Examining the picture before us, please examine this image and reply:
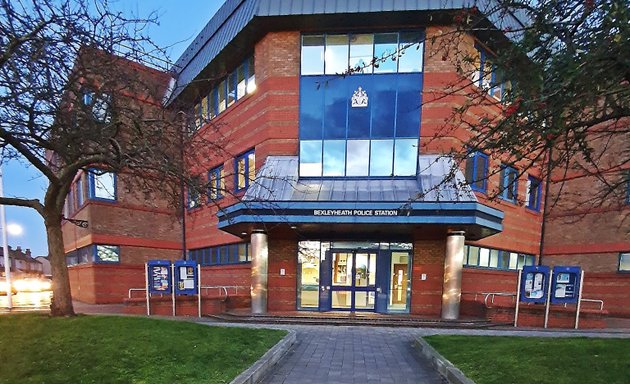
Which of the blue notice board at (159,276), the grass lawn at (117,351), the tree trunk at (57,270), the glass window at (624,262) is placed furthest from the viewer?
the glass window at (624,262)

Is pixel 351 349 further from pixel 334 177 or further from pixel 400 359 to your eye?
pixel 334 177

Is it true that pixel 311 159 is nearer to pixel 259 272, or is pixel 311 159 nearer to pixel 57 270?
pixel 259 272

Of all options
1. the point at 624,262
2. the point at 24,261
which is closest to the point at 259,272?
the point at 624,262

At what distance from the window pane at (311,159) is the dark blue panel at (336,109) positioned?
59 centimetres

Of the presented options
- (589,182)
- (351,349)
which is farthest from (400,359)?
(589,182)

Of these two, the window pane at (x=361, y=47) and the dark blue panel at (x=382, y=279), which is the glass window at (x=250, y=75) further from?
the dark blue panel at (x=382, y=279)

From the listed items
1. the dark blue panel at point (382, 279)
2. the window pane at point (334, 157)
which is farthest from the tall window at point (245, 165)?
the dark blue panel at point (382, 279)

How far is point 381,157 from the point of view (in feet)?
41.3

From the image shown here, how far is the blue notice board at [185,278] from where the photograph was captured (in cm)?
1172

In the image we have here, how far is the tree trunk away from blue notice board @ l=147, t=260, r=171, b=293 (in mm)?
4328

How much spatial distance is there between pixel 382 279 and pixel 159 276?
8.22 metres

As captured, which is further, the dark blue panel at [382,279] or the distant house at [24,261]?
the distant house at [24,261]

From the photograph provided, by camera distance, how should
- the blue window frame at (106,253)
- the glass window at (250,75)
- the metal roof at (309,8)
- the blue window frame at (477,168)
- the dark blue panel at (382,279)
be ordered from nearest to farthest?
the metal roof at (309,8), the dark blue panel at (382,279), the blue window frame at (477,168), the glass window at (250,75), the blue window frame at (106,253)

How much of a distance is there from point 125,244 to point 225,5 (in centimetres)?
1320
